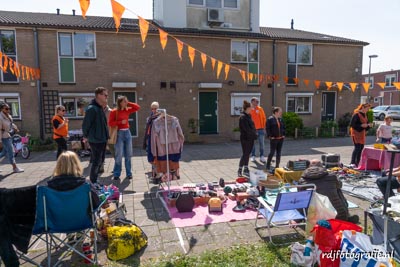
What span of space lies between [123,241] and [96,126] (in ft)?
9.57

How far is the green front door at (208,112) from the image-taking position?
14586 millimetres

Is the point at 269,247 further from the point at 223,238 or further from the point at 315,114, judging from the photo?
Result: the point at 315,114

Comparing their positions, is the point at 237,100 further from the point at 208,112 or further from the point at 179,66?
the point at 179,66

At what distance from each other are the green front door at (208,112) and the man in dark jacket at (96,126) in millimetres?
9061

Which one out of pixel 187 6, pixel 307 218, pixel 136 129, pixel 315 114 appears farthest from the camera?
pixel 315 114

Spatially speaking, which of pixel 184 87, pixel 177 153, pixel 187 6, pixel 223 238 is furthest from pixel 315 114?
pixel 223 238

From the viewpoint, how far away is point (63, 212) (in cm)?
304

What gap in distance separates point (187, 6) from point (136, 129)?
7.29m

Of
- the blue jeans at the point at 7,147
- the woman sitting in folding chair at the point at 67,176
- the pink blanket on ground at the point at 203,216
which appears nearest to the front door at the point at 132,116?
the blue jeans at the point at 7,147

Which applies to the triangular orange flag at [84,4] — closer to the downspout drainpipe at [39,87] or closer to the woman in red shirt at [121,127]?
the woman in red shirt at [121,127]

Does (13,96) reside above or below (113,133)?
above

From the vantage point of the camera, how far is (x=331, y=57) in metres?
16.5

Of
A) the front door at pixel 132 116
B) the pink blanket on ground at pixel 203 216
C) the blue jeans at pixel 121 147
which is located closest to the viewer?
the pink blanket on ground at pixel 203 216

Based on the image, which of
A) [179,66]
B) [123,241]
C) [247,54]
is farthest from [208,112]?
[123,241]
